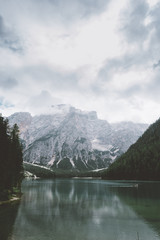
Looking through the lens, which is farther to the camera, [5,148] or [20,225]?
[5,148]

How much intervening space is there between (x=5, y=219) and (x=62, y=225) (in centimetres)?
1150

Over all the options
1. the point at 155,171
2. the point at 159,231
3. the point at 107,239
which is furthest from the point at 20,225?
the point at 155,171

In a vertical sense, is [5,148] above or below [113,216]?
above

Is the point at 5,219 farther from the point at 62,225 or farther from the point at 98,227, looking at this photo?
the point at 98,227

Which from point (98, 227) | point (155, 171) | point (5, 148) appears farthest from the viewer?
point (155, 171)

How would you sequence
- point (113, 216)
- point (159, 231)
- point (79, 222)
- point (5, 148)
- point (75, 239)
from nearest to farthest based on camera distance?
1. point (75, 239)
2. point (159, 231)
3. point (79, 222)
4. point (113, 216)
5. point (5, 148)

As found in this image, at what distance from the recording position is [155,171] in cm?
19412

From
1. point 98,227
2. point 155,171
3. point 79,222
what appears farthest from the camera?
point 155,171

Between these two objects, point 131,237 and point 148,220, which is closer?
point 131,237

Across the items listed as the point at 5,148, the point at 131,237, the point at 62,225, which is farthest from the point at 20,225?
the point at 5,148

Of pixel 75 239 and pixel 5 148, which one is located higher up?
pixel 5 148

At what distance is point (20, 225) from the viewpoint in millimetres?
36594

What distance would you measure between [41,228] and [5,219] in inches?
379

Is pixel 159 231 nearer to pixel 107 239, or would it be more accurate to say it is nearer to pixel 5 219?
pixel 107 239
